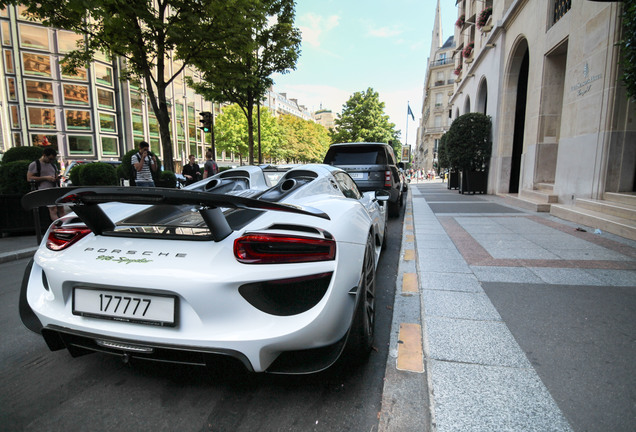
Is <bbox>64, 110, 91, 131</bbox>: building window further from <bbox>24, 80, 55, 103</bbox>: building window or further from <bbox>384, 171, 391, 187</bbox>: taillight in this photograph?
<bbox>384, 171, 391, 187</bbox>: taillight

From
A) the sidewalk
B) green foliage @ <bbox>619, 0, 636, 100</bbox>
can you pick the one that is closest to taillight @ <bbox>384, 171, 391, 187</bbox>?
the sidewalk

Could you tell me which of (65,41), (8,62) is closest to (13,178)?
(8,62)

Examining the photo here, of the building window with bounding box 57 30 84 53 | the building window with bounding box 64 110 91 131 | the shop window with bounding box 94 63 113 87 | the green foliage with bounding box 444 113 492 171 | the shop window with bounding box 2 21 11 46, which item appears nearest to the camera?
the green foliage with bounding box 444 113 492 171

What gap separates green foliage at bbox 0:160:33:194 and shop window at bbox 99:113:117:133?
3073cm

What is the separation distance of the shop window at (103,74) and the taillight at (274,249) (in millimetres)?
39203

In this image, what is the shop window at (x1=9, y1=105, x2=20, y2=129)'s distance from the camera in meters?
29.7

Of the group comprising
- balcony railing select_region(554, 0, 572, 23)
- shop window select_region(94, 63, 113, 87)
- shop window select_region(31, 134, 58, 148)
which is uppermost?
shop window select_region(94, 63, 113, 87)

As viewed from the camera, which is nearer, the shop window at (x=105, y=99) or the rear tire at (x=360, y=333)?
the rear tire at (x=360, y=333)

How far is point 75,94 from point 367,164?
35122 mm

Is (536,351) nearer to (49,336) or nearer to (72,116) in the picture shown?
(49,336)

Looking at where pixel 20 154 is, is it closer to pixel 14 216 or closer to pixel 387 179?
pixel 14 216

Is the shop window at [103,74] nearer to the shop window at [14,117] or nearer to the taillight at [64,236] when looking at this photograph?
the shop window at [14,117]

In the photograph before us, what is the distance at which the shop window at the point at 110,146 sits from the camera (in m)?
33.6

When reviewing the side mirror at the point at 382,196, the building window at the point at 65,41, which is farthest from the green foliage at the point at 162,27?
the building window at the point at 65,41
